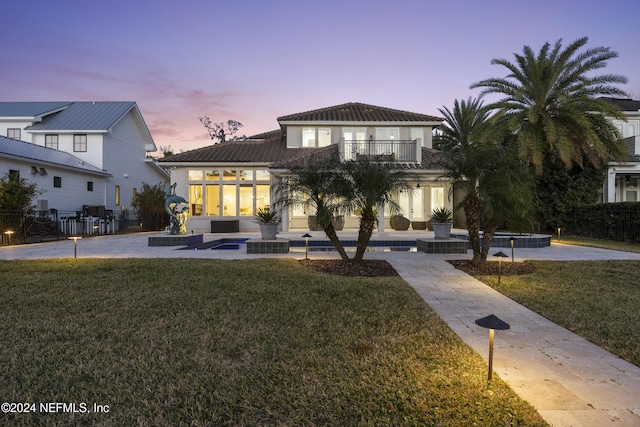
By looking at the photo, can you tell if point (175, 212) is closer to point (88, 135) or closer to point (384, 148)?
point (384, 148)

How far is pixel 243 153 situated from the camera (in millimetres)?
19562

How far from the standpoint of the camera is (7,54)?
20938 millimetres

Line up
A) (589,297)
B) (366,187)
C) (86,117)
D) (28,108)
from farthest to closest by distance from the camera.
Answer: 1. (28,108)
2. (86,117)
3. (366,187)
4. (589,297)

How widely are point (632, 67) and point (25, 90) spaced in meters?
50.8

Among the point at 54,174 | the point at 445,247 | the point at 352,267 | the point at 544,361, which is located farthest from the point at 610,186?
the point at 54,174

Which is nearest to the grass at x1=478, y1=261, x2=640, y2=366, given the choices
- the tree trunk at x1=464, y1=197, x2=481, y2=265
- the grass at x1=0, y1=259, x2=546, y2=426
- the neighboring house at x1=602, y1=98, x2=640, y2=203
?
the tree trunk at x1=464, y1=197, x2=481, y2=265

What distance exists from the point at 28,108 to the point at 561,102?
34335 millimetres

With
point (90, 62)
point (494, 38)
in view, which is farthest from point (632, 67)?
point (90, 62)

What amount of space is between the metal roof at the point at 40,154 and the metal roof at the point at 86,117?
2.33 m

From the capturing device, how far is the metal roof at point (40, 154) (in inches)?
648

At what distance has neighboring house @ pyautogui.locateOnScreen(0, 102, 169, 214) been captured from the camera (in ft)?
72.5

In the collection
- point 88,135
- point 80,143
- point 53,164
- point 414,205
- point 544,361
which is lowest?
point 544,361

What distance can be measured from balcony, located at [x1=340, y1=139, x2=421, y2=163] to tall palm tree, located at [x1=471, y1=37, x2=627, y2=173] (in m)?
4.30

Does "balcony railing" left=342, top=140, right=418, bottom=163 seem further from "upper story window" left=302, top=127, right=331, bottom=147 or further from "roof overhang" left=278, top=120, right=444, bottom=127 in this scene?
"upper story window" left=302, top=127, right=331, bottom=147
